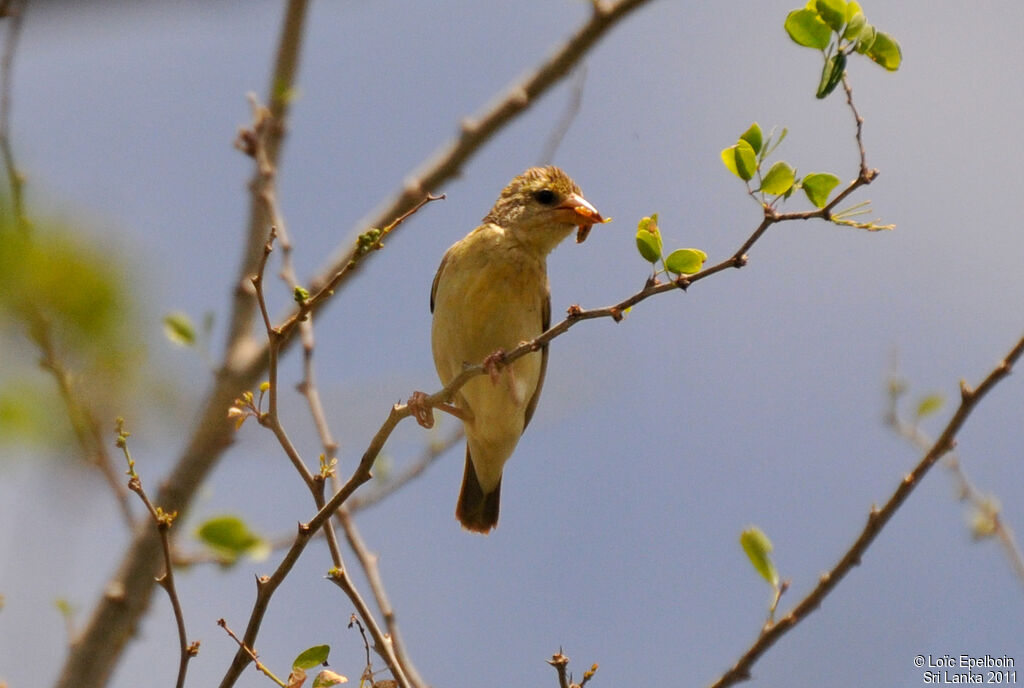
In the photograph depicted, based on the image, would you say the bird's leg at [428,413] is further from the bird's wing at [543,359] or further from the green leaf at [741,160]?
the green leaf at [741,160]

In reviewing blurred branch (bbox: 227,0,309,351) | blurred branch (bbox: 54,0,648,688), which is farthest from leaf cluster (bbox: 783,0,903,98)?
blurred branch (bbox: 227,0,309,351)

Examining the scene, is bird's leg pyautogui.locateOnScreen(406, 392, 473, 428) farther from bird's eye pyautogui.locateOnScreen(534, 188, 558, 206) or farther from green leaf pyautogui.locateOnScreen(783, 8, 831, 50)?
green leaf pyautogui.locateOnScreen(783, 8, 831, 50)

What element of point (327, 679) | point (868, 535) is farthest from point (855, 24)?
point (327, 679)

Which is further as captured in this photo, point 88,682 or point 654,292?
point 88,682

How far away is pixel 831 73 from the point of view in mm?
3104

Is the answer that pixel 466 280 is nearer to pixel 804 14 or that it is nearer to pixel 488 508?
pixel 488 508

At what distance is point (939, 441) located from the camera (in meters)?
2.70

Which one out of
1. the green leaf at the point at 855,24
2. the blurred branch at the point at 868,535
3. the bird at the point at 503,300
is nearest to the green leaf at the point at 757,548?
the blurred branch at the point at 868,535

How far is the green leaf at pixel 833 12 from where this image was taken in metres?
3.02

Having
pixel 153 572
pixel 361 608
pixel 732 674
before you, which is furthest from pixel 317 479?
pixel 153 572

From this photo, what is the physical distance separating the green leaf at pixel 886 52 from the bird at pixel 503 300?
2.53m

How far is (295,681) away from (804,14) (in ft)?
7.41

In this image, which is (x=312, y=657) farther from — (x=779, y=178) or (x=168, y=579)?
(x=779, y=178)

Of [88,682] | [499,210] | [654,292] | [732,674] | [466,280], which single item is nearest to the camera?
[732,674]
